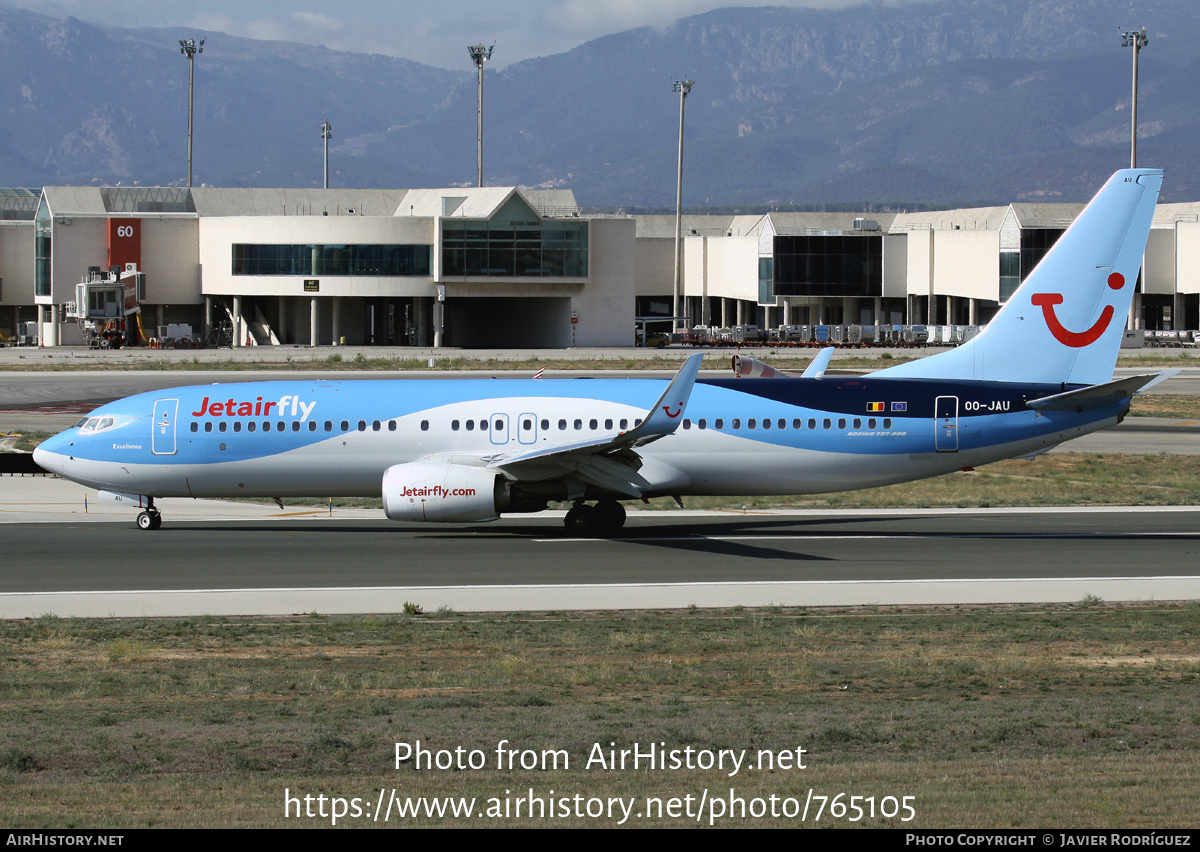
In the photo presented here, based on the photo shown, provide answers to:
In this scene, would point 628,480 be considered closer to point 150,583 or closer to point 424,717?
point 150,583

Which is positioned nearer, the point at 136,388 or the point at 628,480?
the point at 628,480

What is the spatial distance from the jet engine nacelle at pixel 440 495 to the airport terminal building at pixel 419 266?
8238 cm

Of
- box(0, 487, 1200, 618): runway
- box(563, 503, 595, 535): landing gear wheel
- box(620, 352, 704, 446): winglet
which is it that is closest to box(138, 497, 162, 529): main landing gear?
box(0, 487, 1200, 618): runway

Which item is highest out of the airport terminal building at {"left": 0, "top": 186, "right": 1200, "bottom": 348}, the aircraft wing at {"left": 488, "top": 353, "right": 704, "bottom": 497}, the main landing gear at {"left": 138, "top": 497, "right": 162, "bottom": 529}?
the airport terminal building at {"left": 0, "top": 186, "right": 1200, "bottom": 348}

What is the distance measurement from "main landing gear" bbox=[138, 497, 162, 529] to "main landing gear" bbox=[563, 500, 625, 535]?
1001 cm

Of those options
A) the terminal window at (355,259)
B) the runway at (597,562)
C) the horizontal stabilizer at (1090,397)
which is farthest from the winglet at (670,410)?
the terminal window at (355,259)

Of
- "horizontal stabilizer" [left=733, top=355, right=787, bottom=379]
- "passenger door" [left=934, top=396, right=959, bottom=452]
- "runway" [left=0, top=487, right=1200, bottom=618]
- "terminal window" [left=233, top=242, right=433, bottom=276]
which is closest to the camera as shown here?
"runway" [left=0, top=487, right=1200, bottom=618]

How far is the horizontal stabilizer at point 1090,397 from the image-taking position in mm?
30281

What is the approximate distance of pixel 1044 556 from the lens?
2897 cm

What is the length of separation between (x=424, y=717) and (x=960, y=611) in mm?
11249

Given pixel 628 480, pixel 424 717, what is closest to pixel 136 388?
pixel 628 480

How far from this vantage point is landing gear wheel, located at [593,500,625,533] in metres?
32.1

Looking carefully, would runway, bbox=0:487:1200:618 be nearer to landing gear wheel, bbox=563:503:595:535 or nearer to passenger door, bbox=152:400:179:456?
landing gear wheel, bbox=563:503:595:535
